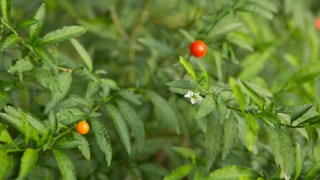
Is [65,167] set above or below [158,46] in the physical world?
below

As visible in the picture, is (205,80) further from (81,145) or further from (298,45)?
(298,45)

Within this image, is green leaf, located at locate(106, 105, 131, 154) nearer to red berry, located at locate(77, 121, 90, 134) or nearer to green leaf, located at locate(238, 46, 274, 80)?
red berry, located at locate(77, 121, 90, 134)

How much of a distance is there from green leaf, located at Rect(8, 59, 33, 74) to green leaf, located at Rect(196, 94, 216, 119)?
0.54m

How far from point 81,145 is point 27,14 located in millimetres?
1351

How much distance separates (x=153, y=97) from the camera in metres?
1.76

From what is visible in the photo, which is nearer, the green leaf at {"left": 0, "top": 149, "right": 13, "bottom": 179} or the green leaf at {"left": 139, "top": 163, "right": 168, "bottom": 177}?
the green leaf at {"left": 0, "top": 149, "right": 13, "bottom": 179}

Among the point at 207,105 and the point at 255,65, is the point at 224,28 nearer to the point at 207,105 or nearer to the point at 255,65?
the point at 255,65

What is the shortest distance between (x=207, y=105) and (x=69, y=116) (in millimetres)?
422

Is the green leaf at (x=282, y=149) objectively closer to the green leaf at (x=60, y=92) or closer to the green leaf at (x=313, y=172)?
the green leaf at (x=313, y=172)

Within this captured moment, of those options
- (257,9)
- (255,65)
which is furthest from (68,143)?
(255,65)

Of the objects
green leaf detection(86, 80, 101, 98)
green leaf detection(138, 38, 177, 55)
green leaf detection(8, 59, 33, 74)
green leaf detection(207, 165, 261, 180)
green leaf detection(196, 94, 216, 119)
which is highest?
green leaf detection(196, 94, 216, 119)

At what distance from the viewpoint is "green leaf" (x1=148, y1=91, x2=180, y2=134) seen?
5.71 ft

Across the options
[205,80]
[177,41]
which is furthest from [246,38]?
[205,80]

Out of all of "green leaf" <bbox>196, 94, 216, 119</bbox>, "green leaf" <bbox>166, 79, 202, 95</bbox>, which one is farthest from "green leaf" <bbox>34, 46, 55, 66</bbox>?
"green leaf" <bbox>196, 94, 216, 119</bbox>
